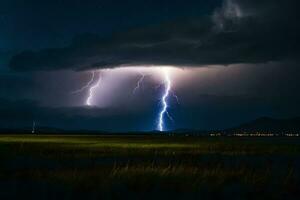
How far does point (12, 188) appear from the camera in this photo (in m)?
17.2

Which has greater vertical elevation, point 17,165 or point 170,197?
point 17,165

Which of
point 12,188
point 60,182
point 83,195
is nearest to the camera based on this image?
point 83,195

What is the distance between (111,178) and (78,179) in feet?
3.84

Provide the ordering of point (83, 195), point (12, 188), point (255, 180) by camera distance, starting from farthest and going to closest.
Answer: point (255, 180) → point (12, 188) → point (83, 195)

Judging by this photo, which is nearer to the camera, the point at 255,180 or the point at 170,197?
the point at 170,197

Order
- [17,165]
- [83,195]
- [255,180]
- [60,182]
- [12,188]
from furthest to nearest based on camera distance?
[17,165] < [255,180] < [60,182] < [12,188] < [83,195]

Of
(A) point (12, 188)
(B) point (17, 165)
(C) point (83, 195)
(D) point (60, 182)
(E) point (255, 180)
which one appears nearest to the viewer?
(C) point (83, 195)

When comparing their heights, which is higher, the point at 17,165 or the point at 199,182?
the point at 17,165

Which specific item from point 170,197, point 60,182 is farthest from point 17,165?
point 170,197

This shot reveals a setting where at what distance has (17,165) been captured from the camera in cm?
3055

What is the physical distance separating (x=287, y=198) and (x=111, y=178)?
19.9 ft

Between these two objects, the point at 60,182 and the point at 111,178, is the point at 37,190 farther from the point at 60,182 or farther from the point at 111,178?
the point at 111,178

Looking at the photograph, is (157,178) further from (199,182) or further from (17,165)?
(17,165)

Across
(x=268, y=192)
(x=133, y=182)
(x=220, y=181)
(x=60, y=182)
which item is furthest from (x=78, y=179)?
(x=268, y=192)
